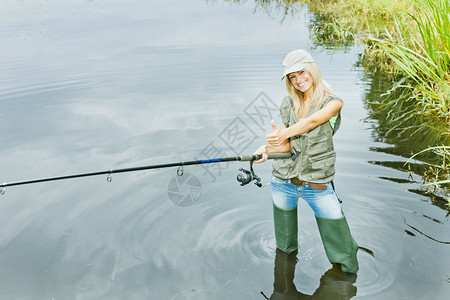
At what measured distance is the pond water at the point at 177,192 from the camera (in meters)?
4.09

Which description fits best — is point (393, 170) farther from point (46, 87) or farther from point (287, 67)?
point (46, 87)

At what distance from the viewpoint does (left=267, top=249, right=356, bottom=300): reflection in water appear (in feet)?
12.6

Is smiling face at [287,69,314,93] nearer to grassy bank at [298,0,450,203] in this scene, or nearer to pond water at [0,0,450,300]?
pond water at [0,0,450,300]

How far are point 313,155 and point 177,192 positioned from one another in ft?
8.71

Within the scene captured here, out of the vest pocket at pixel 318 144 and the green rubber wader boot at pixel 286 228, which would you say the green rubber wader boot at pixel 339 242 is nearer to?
the green rubber wader boot at pixel 286 228

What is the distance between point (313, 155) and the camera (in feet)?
11.5

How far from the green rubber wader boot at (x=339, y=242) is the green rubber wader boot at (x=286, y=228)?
0.90 feet

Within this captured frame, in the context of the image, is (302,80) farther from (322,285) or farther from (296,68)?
(322,285)

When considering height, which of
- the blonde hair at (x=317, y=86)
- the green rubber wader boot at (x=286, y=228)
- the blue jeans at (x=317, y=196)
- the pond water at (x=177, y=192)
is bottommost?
the pond water at (x=177, y=192)

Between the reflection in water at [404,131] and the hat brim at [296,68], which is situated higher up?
the hat brim at [296,68]

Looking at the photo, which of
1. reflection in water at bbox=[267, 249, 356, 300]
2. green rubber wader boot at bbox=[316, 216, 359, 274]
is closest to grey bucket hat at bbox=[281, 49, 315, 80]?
green rubber wader boot at bbox=[316, 216, 359, 274]

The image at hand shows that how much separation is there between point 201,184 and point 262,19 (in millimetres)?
13772

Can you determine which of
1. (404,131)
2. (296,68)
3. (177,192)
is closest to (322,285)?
(296,68)

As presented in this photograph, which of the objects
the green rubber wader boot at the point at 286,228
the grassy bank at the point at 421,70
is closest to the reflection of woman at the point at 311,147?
the green rubber wader boot at the point at 286,228
